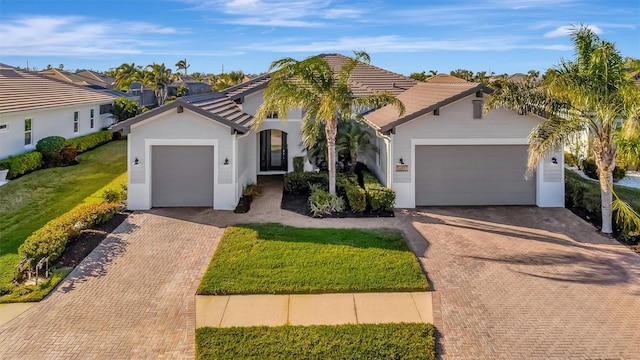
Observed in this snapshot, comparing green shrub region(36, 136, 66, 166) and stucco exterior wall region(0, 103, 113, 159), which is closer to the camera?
stucco exterior wall region(0, 103, 113, 159)

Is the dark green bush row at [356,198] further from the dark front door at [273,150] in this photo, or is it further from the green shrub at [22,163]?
the green shrub at [22,163]

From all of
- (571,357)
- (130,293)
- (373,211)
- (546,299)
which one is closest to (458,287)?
(546,299)

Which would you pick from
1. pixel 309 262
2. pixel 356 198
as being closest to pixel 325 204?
pixel 356 198

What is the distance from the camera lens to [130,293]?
28.3ft

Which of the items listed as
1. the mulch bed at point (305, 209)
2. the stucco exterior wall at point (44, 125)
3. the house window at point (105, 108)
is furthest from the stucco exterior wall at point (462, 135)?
the house window at point (105, 108)

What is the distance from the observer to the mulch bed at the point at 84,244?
10.1m

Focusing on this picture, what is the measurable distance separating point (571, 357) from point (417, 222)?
6.99 m

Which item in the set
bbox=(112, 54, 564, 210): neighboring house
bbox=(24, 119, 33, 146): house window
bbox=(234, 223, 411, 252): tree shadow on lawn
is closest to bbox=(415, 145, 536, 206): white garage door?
bbox=(112, 54, 564, 210): neighboring house

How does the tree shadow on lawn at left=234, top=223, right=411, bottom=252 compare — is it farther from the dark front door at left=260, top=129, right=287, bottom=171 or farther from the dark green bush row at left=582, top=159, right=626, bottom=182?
the dark green bush row at left=582, top=159, right=626, bottom=182

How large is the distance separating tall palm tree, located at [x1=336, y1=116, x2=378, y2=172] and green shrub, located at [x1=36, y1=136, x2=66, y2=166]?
48.7 feet

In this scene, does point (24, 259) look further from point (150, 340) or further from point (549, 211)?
point (549, 211)

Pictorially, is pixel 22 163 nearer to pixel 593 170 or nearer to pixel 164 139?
pixel 164 139

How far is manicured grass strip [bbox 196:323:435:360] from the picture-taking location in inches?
255

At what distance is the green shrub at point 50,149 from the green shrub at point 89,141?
4.54ft
